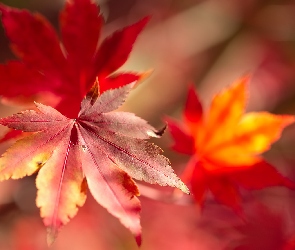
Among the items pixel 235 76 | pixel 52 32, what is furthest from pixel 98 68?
pixel 235 76

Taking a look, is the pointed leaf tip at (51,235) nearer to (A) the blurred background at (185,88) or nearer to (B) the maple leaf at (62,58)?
(B) the maple leaf at (62,58)

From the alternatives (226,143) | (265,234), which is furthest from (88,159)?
(265,234)

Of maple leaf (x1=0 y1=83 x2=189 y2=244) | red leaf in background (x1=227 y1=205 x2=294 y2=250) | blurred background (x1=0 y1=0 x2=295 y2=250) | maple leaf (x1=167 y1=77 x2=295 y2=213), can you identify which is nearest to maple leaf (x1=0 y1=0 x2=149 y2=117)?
maple leaf (x1=0 y1=83 x2=189 y2=244)

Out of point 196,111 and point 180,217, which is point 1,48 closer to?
point 180,217

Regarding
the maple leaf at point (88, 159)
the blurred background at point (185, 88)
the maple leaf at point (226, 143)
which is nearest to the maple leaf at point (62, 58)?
the maple leaf at point (88, 159)

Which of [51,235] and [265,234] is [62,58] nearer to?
[51,235]
